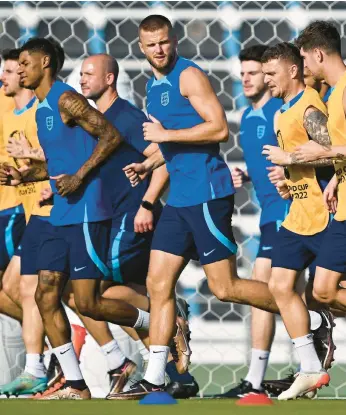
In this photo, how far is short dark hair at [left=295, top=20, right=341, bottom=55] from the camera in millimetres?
7746

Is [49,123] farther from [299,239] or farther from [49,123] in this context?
[299,239]

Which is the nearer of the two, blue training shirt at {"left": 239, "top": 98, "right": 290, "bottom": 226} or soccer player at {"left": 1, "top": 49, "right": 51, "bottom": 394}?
soccer player at {"left": 1, "top": 49, "right": 51, "bottom": 394}

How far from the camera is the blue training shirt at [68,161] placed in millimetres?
8406

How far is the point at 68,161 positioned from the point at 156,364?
1.29m

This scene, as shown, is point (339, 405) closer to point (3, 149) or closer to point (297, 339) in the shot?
point (297, 339)

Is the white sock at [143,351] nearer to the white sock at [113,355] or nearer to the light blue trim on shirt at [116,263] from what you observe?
the white sock at [113,355]

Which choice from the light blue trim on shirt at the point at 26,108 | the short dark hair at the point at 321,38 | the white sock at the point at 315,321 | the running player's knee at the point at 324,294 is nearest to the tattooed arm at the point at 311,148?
the short dark hair at the point at 321,38

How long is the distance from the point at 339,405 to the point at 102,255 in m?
1.67

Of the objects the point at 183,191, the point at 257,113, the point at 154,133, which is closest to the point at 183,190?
the point at 183,191

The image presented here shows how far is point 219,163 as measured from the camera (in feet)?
26.6

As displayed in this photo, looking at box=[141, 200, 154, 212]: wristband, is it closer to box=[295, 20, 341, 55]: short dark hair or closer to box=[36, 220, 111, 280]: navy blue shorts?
box=[36, 220, 111, 280]: navy blue shorts

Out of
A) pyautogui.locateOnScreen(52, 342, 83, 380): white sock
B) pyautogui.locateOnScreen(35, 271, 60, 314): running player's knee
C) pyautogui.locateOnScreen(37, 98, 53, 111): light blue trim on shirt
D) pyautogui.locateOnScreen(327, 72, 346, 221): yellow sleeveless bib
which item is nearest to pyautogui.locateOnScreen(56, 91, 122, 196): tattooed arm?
pyautogui.locateOnScreen(37, 98, 53, 111): light blue trim on shirt

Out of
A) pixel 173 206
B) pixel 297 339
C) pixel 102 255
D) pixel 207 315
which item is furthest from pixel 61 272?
pixel 207 315

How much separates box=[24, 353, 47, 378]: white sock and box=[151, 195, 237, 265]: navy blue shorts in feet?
4.64
